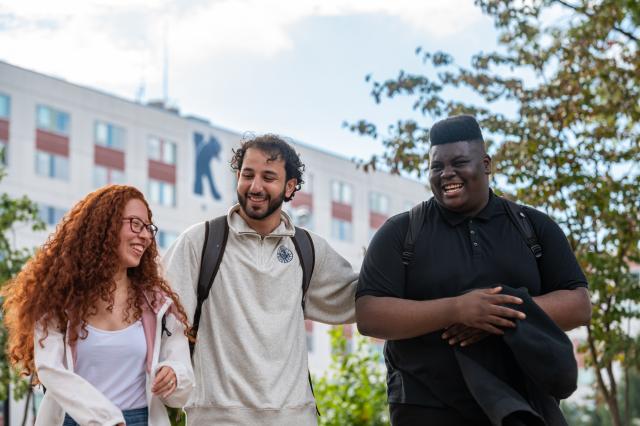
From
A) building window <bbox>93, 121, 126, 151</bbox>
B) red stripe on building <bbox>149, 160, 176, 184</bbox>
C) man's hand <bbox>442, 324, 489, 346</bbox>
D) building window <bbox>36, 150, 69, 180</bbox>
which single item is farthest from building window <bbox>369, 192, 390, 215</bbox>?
man's hand <bbox>442, 324, 489, 346</bbox>

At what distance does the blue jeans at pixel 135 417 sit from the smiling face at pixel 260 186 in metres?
1.13

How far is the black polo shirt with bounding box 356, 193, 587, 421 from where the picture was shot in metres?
4.99

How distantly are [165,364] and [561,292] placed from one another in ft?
5.93

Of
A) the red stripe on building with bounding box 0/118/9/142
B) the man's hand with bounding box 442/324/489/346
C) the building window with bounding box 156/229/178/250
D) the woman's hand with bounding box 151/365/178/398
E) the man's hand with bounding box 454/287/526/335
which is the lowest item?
the woman's hand with bounding box 151/365/178/398

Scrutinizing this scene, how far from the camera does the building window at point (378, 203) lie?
63.4 meters

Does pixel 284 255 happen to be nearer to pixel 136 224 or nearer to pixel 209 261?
pixel 209 261

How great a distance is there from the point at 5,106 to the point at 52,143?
109 inches

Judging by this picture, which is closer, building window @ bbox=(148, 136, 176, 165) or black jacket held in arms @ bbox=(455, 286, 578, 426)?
black jacket held in arms @ bbox=(455, 286, 578, 426)

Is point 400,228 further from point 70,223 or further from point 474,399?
point 70,223

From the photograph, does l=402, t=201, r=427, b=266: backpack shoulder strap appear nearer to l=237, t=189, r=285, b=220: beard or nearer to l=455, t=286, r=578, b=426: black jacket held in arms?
l=455, t=286, r=578, b=426: black jacket held in arms

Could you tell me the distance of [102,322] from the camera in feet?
17.0

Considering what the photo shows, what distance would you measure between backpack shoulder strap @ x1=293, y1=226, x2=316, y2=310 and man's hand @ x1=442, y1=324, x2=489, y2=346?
3.29ft

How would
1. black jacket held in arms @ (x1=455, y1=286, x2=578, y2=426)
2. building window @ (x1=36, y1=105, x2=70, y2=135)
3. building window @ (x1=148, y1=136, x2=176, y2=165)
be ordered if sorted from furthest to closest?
building window @ (x1=148, y1=136, x2=176, y2=165)
building window @ (x1=36, y1=105, x2=70, y2=135)
black jacket held in arms @ (x1=455, y1=286, x2=578, y2=426)

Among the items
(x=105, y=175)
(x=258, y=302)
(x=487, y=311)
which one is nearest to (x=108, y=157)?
(x=105, y=175)
